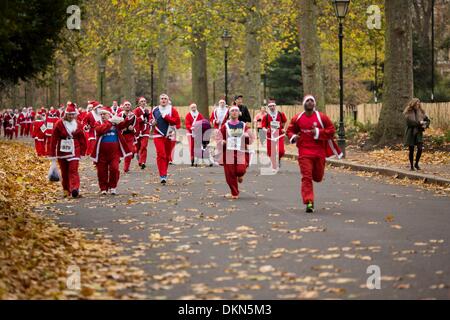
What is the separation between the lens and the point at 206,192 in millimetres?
20172

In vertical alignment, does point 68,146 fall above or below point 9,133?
below

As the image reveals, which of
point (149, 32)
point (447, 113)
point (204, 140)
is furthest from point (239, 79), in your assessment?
point (204, 140)

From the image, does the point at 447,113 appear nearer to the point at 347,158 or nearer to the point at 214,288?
the point at 347,158

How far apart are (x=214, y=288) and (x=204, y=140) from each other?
2150 cm

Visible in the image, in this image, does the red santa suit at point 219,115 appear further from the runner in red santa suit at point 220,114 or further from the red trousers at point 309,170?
the red trousers at point 309,170

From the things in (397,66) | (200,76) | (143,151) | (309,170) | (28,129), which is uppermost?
(200,76)

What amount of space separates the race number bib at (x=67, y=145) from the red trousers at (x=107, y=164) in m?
0.61

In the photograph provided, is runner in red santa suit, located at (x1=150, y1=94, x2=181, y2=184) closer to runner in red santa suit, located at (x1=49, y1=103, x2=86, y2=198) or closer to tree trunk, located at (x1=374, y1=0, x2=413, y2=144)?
runner in red santa suit, located at (x1=49, y1=103, x2=86, y2=198)

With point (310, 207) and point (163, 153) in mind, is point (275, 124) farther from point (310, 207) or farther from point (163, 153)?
point (310, 207)

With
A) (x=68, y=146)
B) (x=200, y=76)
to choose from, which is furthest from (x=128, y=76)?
(x=68, y=146)

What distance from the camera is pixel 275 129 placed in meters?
28.4

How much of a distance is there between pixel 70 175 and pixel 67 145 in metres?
0.59

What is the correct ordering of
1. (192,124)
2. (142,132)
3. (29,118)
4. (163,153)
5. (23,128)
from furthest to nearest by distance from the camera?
(23,128)
(29,118)
(192,124)
(142,132)
(163,153)

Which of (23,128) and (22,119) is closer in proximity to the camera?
(22,119)
